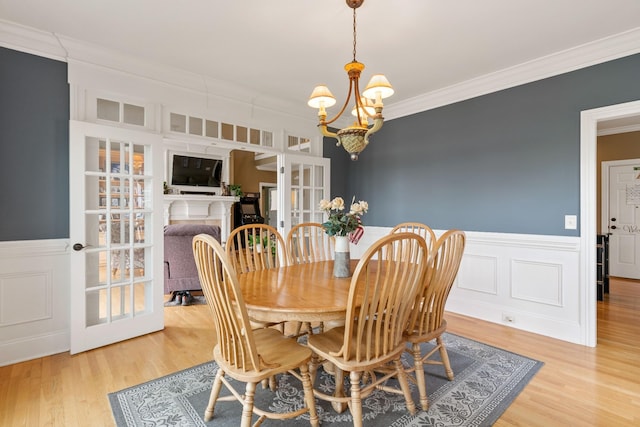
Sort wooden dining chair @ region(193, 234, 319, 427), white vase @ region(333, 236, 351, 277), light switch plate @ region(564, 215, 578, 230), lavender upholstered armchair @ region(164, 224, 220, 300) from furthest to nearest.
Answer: lavender upholstered armchair @ region(164, 224, 220, 300) → light switch plate @ region(564, 215, 578, 230) → white vase @ region(333, 236, 351, 277) → wooden dining chair @ region(193, 234, 319, 427)

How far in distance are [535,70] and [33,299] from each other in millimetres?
4935

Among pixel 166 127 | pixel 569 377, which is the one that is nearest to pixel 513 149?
pixel 569 377

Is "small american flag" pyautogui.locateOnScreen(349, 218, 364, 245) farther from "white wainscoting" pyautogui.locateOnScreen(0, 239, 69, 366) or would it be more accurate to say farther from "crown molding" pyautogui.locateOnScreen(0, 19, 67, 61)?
"crown molding" pyautogui.locateOnScreen(0, 19, 67, 61)

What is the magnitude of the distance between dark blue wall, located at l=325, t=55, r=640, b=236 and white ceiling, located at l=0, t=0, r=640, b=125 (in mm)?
372

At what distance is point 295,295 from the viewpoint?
1.76 m

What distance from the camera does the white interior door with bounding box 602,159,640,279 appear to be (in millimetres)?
5273

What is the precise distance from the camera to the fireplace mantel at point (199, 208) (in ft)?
21.8

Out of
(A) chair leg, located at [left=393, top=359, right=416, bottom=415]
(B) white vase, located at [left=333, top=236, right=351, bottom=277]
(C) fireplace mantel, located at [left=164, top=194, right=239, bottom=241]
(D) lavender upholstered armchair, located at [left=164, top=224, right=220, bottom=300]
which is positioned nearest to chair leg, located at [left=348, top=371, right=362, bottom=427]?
(A) chair leg, located at [left=393, top=359, right=416, bottom=415]

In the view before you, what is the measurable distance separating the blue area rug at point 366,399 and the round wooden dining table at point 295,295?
718mm

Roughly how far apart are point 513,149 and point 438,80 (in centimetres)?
108

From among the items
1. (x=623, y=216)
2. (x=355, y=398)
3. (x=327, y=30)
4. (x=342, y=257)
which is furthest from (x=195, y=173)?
(x=623, y=216)

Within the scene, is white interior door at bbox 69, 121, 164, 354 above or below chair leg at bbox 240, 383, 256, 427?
above

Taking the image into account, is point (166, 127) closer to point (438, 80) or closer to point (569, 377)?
point (438, 80)

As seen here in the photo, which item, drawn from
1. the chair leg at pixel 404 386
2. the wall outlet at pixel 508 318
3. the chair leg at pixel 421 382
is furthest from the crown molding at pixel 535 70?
the chair leg at pixel 404 386
